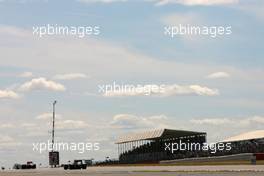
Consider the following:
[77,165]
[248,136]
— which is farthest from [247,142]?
[77,165]

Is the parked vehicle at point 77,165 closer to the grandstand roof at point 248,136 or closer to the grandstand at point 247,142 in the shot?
the grandstand at point 247,142

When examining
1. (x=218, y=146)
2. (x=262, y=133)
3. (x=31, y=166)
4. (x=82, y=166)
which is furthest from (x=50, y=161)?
(x=262, y=133)

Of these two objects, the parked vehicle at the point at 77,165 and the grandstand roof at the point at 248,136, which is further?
the grandstand roof at the point at 248,136

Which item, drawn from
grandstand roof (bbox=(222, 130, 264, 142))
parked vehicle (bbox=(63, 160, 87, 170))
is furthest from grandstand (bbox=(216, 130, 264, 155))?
parked vehicle (bbox=(63, 160, 87, 170))

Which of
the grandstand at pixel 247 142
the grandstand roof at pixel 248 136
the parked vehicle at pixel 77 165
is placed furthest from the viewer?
the grandstand roof at pixel 248 136

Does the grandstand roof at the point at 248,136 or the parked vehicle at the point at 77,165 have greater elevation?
the grandstand roof at the point at 248,136

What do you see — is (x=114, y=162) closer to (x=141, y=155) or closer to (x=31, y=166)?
(x=141, y=155)

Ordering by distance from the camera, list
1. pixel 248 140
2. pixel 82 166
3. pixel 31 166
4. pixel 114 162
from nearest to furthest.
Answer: pixel 82 166 → pixel 31 166 → pixel 248 140 → pixel 114 162

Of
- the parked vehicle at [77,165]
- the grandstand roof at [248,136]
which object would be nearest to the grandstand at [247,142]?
the grandstand roof at [248,136]

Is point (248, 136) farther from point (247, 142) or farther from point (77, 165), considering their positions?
point (77, 165)

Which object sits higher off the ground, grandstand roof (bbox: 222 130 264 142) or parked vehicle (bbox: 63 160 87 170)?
grandstand roof (bbox: 222 130 264 142)

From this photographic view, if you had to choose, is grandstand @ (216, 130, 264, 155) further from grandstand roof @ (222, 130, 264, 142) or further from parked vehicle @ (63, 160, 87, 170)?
parked vehicle @ (63, 160, 87, 170)

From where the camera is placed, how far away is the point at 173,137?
149 meters

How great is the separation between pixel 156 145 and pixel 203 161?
34.2 metres
